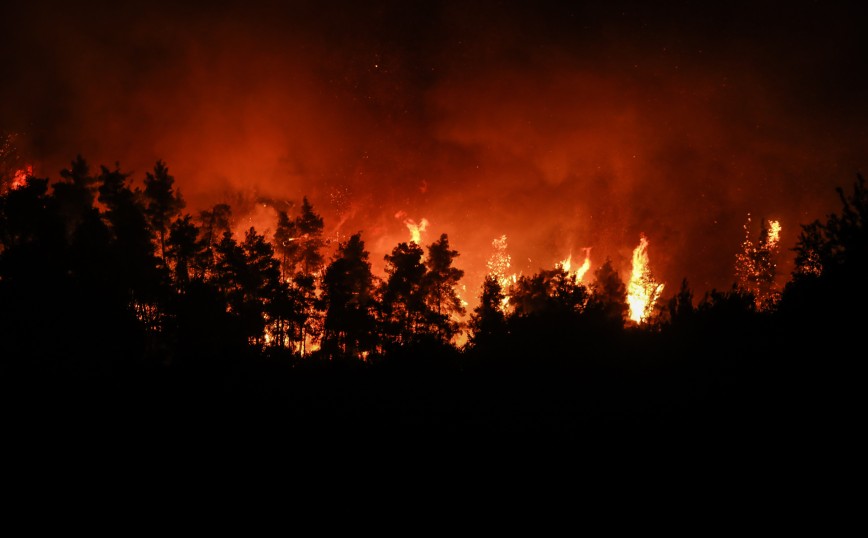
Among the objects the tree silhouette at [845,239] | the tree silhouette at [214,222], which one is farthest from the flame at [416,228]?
the tree silhouette at [845,239]

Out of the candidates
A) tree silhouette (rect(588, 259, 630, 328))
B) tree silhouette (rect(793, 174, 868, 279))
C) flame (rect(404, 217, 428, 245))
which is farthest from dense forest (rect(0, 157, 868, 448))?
flame (rect(404, 217, 428, 245))

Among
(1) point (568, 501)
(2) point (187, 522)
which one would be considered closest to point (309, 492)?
(2) point (187, 522)

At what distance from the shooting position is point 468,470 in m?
12.9

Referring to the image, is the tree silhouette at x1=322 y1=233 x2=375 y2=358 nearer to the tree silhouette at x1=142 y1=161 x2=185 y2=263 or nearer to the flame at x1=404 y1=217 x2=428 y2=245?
the tree silhouette at x1=142 y1=161 x2=185 y2=263

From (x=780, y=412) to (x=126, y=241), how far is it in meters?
37.6

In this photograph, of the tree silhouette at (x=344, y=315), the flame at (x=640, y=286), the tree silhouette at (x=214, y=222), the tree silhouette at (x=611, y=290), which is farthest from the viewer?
the flame at (x=640, y=286)

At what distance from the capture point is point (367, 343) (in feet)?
121

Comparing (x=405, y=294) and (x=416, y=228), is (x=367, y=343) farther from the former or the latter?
(x=416, y=228)

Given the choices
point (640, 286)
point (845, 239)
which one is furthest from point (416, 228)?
point (845, 239)

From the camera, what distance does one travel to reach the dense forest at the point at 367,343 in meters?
13.5

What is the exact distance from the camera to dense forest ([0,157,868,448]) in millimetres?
13500

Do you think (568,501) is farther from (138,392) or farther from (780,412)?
(138,392)

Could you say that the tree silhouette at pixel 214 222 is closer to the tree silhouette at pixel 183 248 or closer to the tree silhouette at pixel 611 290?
the tree silhouette at pixel 183 248

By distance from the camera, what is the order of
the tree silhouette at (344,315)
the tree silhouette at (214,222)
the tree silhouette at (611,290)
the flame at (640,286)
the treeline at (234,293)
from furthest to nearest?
the flame at (640,286) < the tree silhouette at (611,290) < the tree silhouette at (214,222) < the tree silhouette at (344,315) < the treeline at (234,293)
